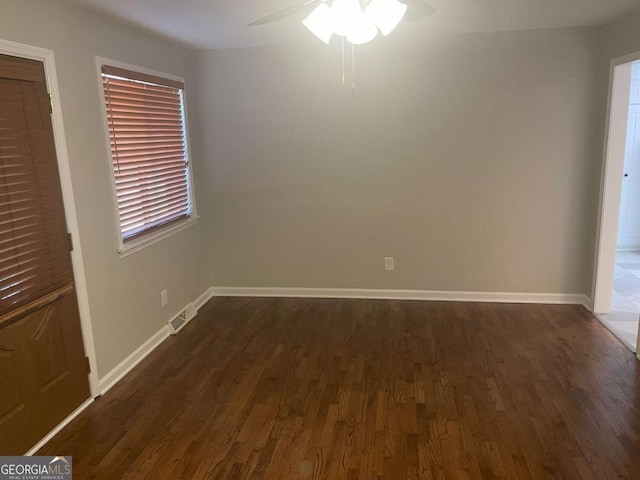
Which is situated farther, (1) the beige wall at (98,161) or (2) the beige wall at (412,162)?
(2) the beige wall at (412,162)

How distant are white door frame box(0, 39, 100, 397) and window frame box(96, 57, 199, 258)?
1.39ft

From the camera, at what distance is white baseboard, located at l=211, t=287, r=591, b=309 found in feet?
14.9

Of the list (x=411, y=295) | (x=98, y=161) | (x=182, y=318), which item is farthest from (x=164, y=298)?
(x=411, y=295)

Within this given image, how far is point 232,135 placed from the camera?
4699 mm

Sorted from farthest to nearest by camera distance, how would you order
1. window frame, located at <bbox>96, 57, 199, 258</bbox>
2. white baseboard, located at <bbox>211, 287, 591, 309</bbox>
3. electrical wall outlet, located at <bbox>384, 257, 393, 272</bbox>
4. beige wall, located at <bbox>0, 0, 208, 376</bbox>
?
electrical wall outlet, located at <bbox>384, 257, 393, 272</bbox> < white baseboard, located at <bbox>211, 287, 591, 309</bbox> < window frame, located at <bbox>96, 57, 199, 258</bbox> < beige wall, located at <bbox>0, 0, 208, 376</bbox>

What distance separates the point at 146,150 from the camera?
376 cm

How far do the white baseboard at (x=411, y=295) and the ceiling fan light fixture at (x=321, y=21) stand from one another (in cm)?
310

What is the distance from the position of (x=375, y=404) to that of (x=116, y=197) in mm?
2156

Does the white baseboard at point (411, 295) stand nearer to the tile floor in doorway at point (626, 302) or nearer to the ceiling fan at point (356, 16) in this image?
the tile floor in doorway at point (626, 302)

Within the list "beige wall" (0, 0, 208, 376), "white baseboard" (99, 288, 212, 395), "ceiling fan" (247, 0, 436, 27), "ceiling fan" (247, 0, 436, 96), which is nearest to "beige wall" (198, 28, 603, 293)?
"beige wall" (0, 0, 208, 376)

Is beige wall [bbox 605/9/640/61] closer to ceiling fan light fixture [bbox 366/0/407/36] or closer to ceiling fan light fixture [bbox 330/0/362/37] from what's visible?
ceiling fan light fixture [bbox 366/0/407/36]

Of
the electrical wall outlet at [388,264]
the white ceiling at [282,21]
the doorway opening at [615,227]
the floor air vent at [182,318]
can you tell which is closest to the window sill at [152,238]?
the floor air vent at [182,318]

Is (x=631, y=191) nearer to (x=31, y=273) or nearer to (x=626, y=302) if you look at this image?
(x=626, y=302)

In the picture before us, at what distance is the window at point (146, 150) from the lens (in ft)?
11.1
